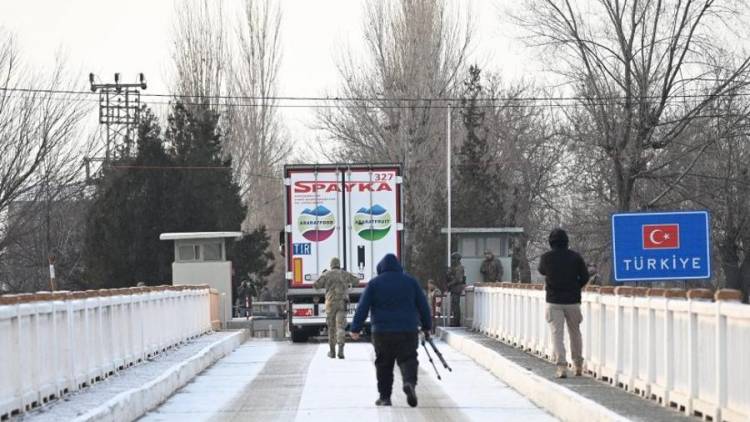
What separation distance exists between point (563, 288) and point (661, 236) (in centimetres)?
149

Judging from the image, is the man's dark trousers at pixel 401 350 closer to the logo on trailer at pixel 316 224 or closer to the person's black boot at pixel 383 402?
the person's black boot at pixel 383 402

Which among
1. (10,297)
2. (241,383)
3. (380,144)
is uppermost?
(380,144)

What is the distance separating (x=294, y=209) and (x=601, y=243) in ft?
83.9

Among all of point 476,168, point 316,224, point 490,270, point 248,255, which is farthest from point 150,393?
point 476,168

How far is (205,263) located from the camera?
4700 centimetres

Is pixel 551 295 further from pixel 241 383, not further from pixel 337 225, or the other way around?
pixel 337 225

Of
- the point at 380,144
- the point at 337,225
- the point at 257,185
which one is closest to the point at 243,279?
the point at 380,144

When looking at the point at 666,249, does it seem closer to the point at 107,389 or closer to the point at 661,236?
the point at 661,236

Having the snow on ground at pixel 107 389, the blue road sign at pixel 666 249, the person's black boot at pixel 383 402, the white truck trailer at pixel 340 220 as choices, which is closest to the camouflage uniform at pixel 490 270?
the white truck trailer at pixel 340 220

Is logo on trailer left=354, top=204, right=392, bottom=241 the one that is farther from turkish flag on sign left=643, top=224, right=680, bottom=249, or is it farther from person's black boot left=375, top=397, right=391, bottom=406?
person's black boot left=375, top=397, right=391, bottom=406

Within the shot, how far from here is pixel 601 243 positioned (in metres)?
56.7

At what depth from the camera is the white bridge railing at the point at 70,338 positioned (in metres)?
14.7

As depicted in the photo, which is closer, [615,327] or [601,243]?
[615,327]

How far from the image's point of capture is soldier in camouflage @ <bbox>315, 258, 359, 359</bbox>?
92.6 ft
